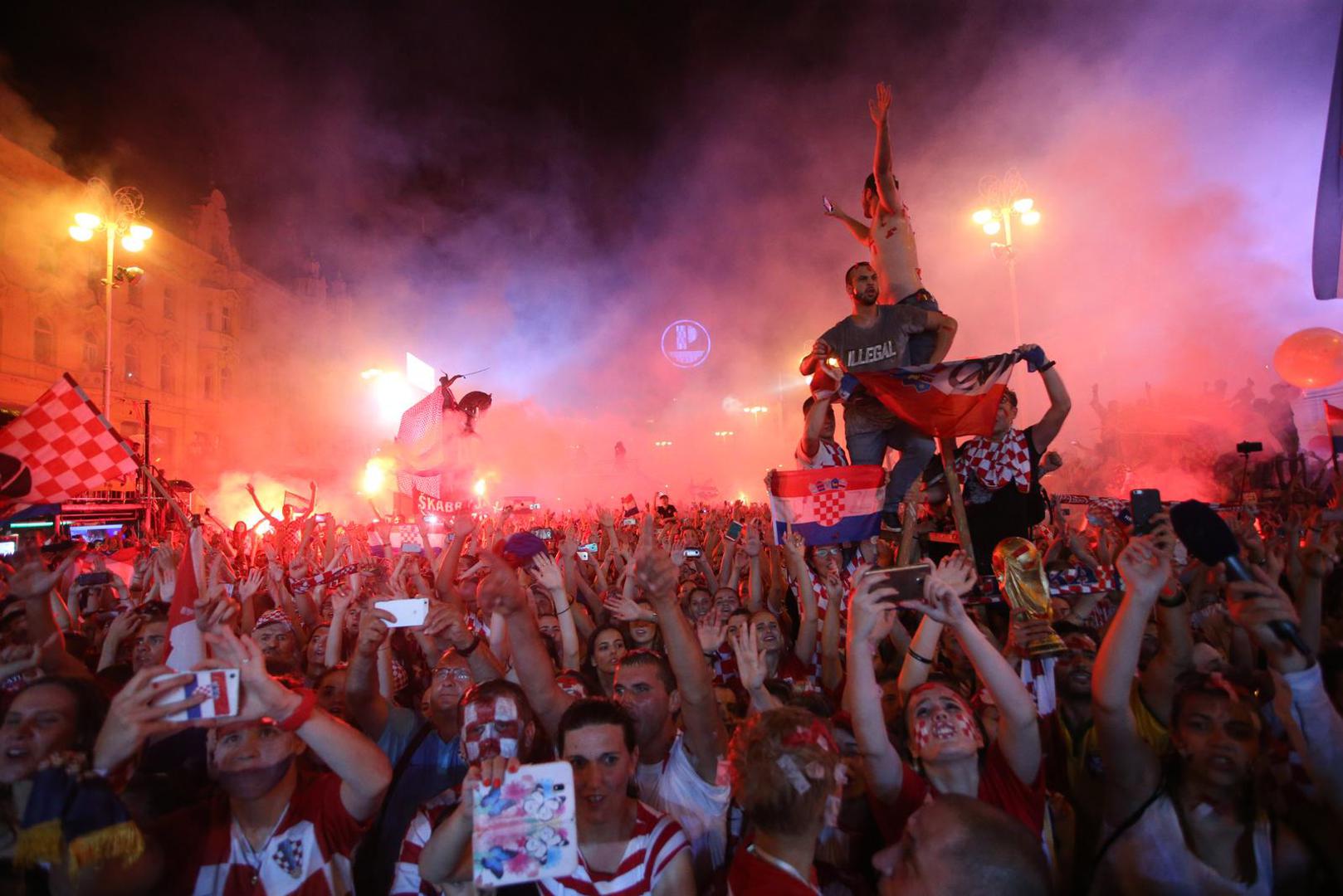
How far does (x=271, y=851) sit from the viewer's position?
278 cm

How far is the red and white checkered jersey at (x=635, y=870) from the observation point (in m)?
2.57

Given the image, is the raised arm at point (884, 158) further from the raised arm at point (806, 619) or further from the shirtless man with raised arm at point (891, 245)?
the raised arm at point (806, 619)

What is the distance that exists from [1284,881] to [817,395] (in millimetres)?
5158

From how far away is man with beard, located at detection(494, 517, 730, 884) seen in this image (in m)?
3.16

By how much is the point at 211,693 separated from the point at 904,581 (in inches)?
104

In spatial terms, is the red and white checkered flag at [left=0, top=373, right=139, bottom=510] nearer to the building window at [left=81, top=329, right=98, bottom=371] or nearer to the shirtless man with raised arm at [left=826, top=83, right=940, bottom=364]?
the shirtless man with raised arm at [left=826, top=83, right=940, bottom=364]

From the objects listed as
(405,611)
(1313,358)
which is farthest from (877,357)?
(1313,358)

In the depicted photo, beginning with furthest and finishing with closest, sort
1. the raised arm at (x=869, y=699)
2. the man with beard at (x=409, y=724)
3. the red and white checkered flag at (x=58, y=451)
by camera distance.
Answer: the red and white checkered flag at (x=58, y=451), the man with beard at (x=409, y=724), the raised arm at (x=869, y=699)

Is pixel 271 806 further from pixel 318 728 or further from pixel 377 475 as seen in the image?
pixel 377 475

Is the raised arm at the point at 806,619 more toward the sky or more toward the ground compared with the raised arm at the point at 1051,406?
more toward the ground

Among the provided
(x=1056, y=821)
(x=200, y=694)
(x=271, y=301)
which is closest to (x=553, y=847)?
(x=200, y=694)

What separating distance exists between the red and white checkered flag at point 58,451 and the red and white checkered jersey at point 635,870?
5.33 metres

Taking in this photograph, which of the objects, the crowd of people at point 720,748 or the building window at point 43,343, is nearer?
the crowd of people at point 720,748

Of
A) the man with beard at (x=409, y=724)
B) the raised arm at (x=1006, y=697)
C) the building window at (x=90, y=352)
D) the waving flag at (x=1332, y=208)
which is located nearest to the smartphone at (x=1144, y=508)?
the raised arm at (x=1006, y=697)
